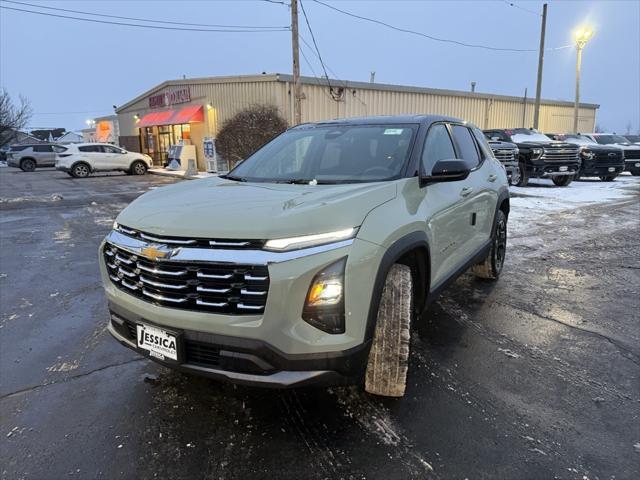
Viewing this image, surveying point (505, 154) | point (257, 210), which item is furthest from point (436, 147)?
point (505, 154)

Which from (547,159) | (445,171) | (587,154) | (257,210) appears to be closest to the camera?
(257,210)

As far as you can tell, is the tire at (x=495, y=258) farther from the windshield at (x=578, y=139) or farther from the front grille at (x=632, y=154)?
the front grille at (x=632, y=154)

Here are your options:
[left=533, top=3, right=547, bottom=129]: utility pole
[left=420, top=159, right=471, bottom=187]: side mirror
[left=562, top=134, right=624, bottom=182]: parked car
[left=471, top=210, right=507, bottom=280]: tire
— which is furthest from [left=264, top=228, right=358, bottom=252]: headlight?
[left=533, top=3, right=547, bottom=129]: utility pole

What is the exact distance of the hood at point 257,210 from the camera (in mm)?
2262

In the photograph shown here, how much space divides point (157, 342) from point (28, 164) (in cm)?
3495

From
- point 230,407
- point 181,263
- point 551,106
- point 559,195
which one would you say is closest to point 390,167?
point 181,263

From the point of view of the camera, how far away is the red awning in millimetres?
23891

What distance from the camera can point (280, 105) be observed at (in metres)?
20.2

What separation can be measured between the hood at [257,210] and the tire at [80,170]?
22.7 m

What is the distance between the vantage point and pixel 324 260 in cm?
220

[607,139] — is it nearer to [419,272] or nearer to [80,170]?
[419,272]

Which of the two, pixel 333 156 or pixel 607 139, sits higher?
pixel 607 139

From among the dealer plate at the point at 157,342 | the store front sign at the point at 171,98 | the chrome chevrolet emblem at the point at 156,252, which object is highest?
the store front sign at the point at 171,98

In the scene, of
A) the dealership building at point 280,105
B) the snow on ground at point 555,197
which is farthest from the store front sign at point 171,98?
the snow on ground at point 555,197
